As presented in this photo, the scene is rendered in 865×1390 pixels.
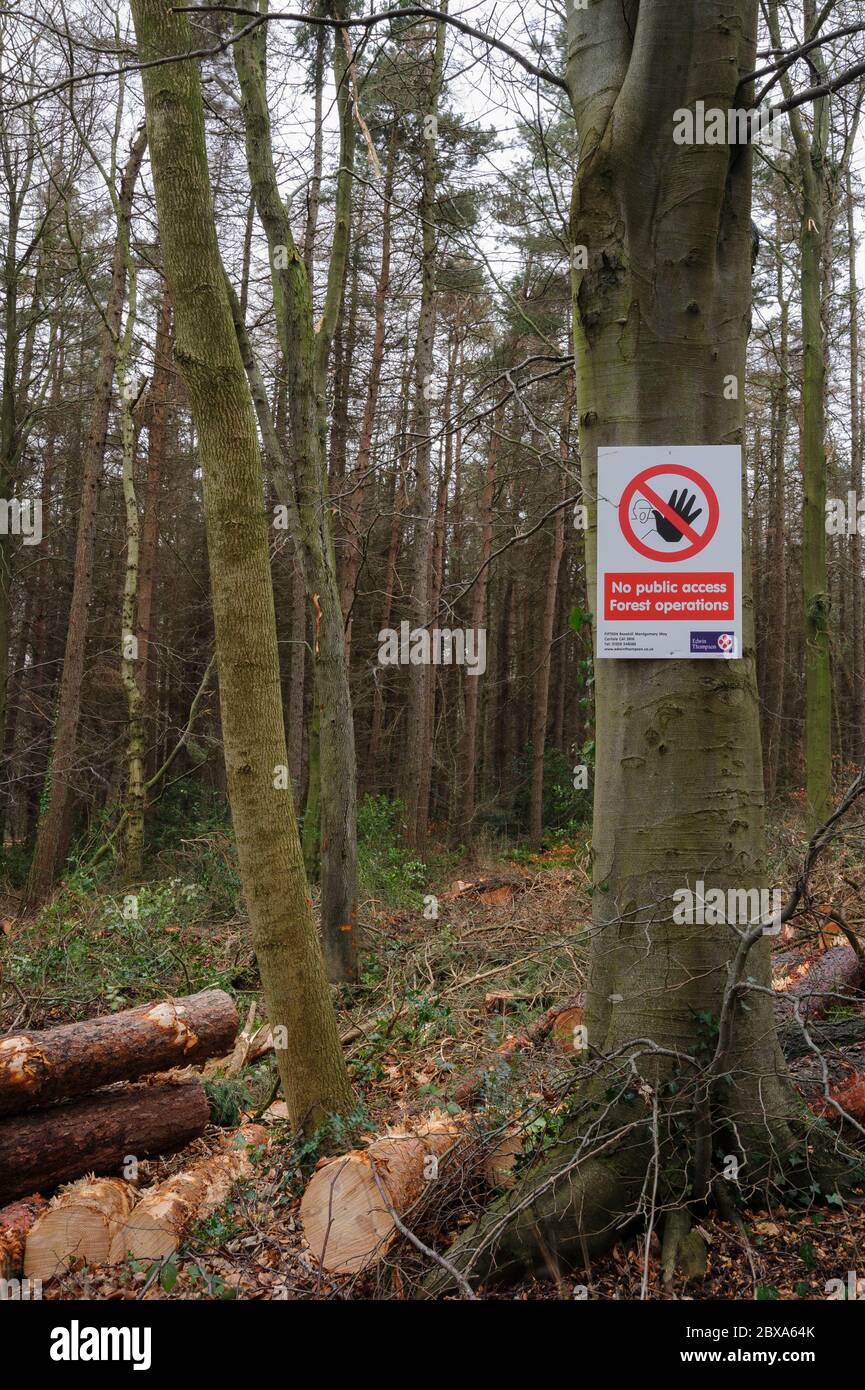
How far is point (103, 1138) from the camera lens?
15.2 feet

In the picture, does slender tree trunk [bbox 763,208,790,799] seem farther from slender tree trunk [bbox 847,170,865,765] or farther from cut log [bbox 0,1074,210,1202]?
cut log [bbox 0,1074,210,1202]

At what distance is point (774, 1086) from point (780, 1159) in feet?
0.82

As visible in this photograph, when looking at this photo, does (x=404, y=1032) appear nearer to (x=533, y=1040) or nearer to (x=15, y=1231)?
(x=533, y=1040)

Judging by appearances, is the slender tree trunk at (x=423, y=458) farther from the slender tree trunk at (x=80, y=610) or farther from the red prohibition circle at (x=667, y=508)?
the red prohibition circle at (x=667, y=508)

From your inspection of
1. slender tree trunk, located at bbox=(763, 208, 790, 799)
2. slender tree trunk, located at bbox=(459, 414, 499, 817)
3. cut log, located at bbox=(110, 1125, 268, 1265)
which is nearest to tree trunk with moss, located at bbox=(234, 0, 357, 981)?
cut log, located at bbox=(110, 1125, 268, 1265)

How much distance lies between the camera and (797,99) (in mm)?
3359

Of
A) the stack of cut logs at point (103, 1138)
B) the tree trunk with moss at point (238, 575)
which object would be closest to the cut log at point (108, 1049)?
the stack of cut logs at point (103, 1138)

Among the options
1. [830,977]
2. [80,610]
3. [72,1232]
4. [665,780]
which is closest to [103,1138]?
[72,1232]

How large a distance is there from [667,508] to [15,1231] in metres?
4.20

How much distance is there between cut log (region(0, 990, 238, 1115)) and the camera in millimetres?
4434

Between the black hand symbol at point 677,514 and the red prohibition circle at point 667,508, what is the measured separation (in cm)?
2

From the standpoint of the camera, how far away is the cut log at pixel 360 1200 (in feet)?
12.0
